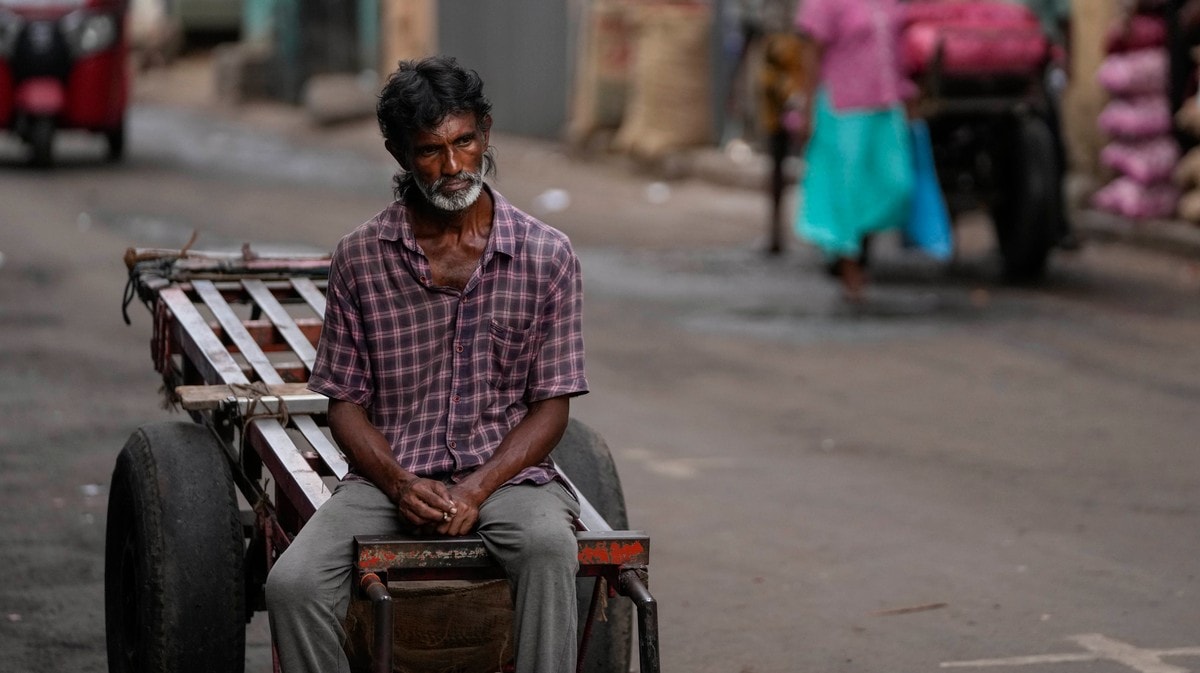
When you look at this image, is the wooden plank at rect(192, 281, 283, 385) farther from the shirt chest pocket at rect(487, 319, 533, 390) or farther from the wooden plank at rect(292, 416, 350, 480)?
the shirt chest pocket at rect(487, 319, 533, 390)

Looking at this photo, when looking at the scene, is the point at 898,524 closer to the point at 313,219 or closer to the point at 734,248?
the point at 734,248

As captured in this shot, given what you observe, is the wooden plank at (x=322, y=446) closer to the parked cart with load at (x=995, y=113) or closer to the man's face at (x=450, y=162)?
the man's face at (x=450, y=162)

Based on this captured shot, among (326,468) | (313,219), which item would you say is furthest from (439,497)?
(313,219)

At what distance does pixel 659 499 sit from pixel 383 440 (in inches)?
108

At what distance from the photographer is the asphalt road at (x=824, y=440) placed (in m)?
5.02

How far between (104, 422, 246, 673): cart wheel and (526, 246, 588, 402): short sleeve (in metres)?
0.75

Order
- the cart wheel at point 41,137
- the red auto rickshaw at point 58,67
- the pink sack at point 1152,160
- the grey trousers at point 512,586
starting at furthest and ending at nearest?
the cart wheel at point 41,137, the red auto rickshaw at point 58,67, the pink sack at point 1152,160, the grey trousers at point 512,586

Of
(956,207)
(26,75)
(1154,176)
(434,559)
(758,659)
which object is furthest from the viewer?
(26,75)

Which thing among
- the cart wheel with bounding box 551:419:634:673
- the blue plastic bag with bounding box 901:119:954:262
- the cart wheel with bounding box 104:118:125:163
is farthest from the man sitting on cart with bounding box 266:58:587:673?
the cart wheel with bounding box 104:118:125:163

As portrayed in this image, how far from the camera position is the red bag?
10.4 meters

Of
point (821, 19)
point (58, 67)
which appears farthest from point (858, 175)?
point (58, 67)

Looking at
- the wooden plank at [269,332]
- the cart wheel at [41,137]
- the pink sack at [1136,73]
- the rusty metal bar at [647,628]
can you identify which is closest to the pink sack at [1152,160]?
the pink sack at [1136,73]

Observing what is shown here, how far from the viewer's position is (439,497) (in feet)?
11.6

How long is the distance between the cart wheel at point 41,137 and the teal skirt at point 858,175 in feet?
28.9
